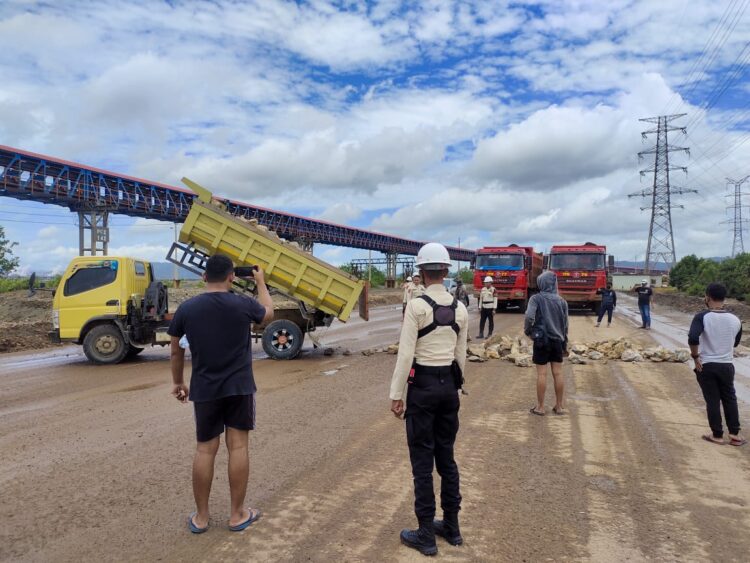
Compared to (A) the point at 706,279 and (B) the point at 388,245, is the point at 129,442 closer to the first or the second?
(A) the point at 706,279

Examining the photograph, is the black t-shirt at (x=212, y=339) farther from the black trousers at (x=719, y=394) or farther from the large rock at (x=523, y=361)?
the large rock at (x=523, y=361)

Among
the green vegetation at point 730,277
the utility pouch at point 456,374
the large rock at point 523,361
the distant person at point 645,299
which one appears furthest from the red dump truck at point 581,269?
the utility pouch at point 456,374

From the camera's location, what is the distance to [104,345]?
34.8ft

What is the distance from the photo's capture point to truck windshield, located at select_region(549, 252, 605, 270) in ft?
75.7

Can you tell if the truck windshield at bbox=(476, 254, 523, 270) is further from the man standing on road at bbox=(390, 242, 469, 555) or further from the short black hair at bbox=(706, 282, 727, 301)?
the man standing on road at bbox=(390, 242, 469, 555)

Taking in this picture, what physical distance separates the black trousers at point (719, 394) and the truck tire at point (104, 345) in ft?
33.2

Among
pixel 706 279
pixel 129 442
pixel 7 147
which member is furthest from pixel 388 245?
pixel 129 442

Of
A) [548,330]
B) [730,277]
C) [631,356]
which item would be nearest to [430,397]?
[548,330]

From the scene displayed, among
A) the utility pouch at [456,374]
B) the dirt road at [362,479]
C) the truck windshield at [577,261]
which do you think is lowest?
the dirt road at [362,479]

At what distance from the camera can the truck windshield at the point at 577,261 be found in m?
23.1

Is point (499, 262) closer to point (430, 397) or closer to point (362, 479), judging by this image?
Result: point (362, 479)

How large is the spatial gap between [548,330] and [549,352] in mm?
283

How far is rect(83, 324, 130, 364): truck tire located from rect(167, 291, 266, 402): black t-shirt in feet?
27.3

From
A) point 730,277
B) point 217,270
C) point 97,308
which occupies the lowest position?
point 97,308
